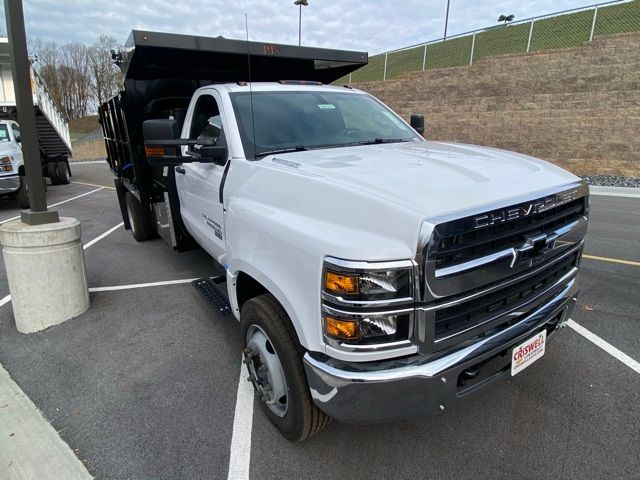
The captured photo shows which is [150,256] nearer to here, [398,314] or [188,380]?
[188,380]

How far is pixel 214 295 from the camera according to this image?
385cm

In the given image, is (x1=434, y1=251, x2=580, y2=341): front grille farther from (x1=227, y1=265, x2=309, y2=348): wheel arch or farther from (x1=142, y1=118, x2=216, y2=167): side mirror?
(x1=142, y1=118, x2=216, y2=167): side mirror

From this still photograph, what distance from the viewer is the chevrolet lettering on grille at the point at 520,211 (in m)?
1.92

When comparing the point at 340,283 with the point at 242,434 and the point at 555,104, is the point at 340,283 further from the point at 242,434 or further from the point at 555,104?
the point at 555,104

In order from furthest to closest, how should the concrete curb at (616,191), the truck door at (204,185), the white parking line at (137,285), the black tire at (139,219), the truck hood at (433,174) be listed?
the concrete curb at (616,191)
the black tire at (139,219)
the white parking line at (137,285)
the truck door at (204,185)
the truck hood at (433,174)

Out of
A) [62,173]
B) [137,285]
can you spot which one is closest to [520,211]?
[137,285]

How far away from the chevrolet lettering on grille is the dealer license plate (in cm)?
70

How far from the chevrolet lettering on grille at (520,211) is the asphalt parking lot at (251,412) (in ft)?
4.47

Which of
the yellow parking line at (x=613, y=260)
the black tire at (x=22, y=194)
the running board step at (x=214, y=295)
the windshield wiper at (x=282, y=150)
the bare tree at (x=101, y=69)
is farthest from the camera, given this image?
the bare tree at (x=101, y=69)

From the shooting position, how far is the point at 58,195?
13828mm

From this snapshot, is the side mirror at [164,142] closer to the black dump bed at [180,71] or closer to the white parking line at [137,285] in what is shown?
the black dump bed at [180,71]

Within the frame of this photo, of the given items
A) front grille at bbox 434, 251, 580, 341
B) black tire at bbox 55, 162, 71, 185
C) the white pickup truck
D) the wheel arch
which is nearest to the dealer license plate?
the white pickup truck

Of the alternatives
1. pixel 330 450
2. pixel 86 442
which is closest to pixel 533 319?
pixel 330 450

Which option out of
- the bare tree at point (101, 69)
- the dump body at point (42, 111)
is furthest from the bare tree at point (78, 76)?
the dump body at point (42, 111)
